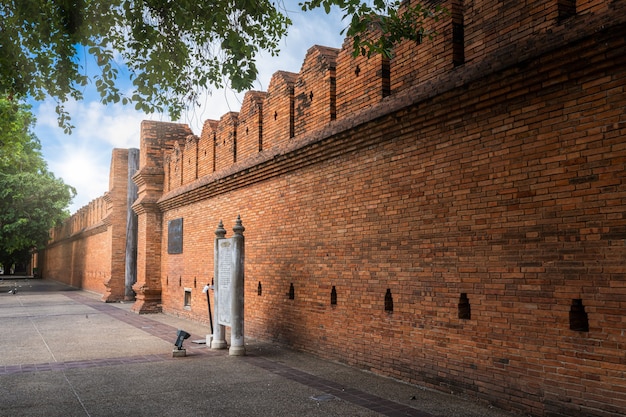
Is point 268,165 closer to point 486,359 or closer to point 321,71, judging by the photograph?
point 321,71

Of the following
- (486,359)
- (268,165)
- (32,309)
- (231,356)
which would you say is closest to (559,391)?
(486,359)

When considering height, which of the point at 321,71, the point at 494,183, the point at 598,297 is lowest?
the point at 598,297

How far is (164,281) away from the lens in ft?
55.0

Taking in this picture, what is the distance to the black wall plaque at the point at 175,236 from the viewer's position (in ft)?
50.6

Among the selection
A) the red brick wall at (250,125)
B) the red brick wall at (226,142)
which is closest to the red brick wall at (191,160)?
the red brick wall at (226,142)

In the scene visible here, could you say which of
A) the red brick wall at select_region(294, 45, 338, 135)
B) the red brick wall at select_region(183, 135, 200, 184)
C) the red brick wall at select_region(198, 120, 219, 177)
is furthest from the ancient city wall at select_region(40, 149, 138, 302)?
the red brick wall at select_region(294, 45, 338, 135)

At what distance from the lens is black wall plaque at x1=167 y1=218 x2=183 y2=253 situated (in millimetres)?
15414

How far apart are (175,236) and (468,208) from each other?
11.2 m

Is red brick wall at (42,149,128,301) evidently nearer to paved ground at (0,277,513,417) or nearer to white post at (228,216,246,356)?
paved ground at (0,277,513,417)

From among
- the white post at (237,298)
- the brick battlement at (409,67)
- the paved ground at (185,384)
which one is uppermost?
the brick battlement at (409,67)

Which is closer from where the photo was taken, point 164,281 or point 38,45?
point 38,45

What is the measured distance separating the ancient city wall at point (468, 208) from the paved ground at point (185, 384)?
0.47 m

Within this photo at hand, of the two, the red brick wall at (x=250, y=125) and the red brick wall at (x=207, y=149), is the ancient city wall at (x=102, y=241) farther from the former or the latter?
the red brick wall at (x=250, y=125)

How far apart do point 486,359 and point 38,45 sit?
7.15 meters
